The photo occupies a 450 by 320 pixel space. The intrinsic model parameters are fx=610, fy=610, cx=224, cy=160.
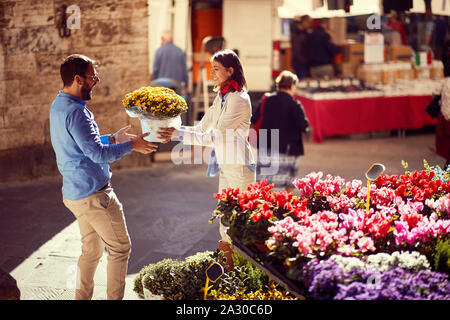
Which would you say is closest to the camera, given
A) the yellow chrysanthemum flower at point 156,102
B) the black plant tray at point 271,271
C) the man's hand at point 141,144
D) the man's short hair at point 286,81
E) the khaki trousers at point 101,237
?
the black plant tray at point 271,271

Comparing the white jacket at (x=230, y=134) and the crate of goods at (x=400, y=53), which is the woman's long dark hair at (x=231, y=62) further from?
the crate of goods at (x=400, y=53)

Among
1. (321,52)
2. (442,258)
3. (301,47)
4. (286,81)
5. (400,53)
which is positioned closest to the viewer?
(442,258)

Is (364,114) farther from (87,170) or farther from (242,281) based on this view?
(87,170)

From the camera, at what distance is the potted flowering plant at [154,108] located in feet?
14.4

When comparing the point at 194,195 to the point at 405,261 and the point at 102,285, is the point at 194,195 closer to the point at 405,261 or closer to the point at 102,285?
the point at 102,285

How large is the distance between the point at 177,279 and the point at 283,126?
3.35m

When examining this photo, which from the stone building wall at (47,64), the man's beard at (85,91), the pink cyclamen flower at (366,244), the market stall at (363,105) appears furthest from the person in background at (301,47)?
the pink cyclamen flower at (366,244)

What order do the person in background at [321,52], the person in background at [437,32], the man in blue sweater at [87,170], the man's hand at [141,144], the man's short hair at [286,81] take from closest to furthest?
the man in blue sweater at [87,170] < the man's hand at [141,144] < the man's short hair at [286,81] < the person in background at [321,52] < the person in background at [437,32]

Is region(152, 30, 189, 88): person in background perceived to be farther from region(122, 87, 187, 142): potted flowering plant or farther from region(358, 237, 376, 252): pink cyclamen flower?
region(358, 237, 376, 252): pink cyclamen flower

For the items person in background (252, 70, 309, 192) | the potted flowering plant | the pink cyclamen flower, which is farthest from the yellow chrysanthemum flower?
person in background (252, 70, 309, 192)

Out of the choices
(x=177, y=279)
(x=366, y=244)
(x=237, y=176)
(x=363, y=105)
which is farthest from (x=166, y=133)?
(x=363, y=105)

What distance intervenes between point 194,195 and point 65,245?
7.70 ft

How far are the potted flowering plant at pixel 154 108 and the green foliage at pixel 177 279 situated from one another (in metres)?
0.91

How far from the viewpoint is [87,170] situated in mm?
4035
